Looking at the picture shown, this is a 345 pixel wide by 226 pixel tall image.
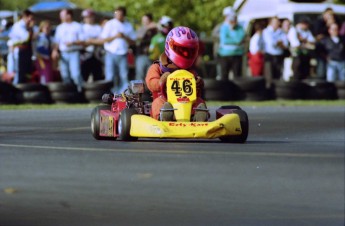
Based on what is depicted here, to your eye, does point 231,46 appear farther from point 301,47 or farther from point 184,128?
point 184,128

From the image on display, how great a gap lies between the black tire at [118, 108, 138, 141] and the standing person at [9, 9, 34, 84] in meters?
10.1

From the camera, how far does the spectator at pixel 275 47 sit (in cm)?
2217

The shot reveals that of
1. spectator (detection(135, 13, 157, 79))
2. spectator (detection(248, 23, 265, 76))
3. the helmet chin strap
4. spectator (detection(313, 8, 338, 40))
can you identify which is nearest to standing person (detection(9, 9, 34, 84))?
spectator (detection(135, 13, 157, 79))

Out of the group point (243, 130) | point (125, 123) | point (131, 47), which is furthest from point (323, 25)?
point (125, 123)

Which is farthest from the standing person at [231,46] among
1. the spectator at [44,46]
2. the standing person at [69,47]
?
the spectator at [44,46]

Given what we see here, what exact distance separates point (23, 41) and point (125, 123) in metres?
10.3

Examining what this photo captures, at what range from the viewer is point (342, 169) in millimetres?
7391

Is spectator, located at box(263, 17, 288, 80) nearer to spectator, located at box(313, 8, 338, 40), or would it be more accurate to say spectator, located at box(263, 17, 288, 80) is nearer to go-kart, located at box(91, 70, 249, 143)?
spectator, located at box(313, 8, 338, 40)

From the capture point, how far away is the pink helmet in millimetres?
10688

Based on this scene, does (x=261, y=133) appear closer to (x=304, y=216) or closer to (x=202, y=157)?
(x=202, y=157)

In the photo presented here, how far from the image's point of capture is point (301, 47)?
22.8m

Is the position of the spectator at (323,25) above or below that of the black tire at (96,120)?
above

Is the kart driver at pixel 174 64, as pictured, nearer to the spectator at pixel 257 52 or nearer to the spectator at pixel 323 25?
the spectator at pixel 257 52

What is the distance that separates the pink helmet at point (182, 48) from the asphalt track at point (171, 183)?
687 millimetres
